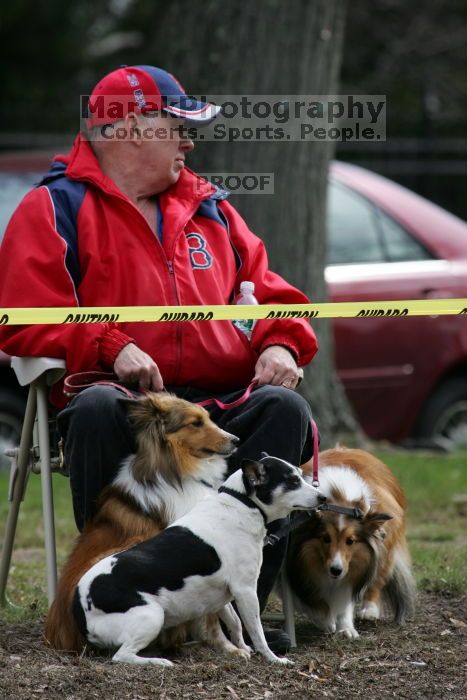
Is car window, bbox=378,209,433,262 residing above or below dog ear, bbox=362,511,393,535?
above

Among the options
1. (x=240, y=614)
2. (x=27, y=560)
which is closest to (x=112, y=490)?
(x=240, y=614)

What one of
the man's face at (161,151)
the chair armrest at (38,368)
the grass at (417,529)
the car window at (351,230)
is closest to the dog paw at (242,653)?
the grass at (417,529)

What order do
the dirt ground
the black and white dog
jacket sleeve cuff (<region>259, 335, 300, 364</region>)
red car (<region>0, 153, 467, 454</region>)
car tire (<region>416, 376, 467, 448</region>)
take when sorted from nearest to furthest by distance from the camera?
1. the dirt ground
2. the black and white dog
3. jacket sleeve cuff (<region>259, 335, 300, 364</region>)
4. red car (<region>0, 153, 467, 454</region>)
5. car tire (<region>416, 376, 467, 448</region>)

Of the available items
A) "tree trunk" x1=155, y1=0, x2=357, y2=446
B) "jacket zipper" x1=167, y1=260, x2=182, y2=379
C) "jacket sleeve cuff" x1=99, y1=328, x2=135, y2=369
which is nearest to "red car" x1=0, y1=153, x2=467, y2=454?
"tree trunk" x1=155, y1=0, x2=357, y2=446

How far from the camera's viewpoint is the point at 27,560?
6.11 meters

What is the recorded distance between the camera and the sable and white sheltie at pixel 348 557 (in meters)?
4.44

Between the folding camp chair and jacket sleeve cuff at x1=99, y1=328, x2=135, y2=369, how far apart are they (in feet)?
0.54

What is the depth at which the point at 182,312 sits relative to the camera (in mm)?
4172

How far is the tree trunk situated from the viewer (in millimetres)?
7094

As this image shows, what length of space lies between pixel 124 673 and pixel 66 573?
499 millimetres

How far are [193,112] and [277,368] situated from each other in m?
1.02

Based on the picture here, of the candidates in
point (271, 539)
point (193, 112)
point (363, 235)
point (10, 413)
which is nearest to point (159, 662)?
point (271, 539)

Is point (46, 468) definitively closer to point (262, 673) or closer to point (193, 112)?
point (262, 673)

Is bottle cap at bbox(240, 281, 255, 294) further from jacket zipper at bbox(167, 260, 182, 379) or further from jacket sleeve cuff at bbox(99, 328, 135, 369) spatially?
jacket sleeve cuff at bbox(99, 328, 135, 369)
